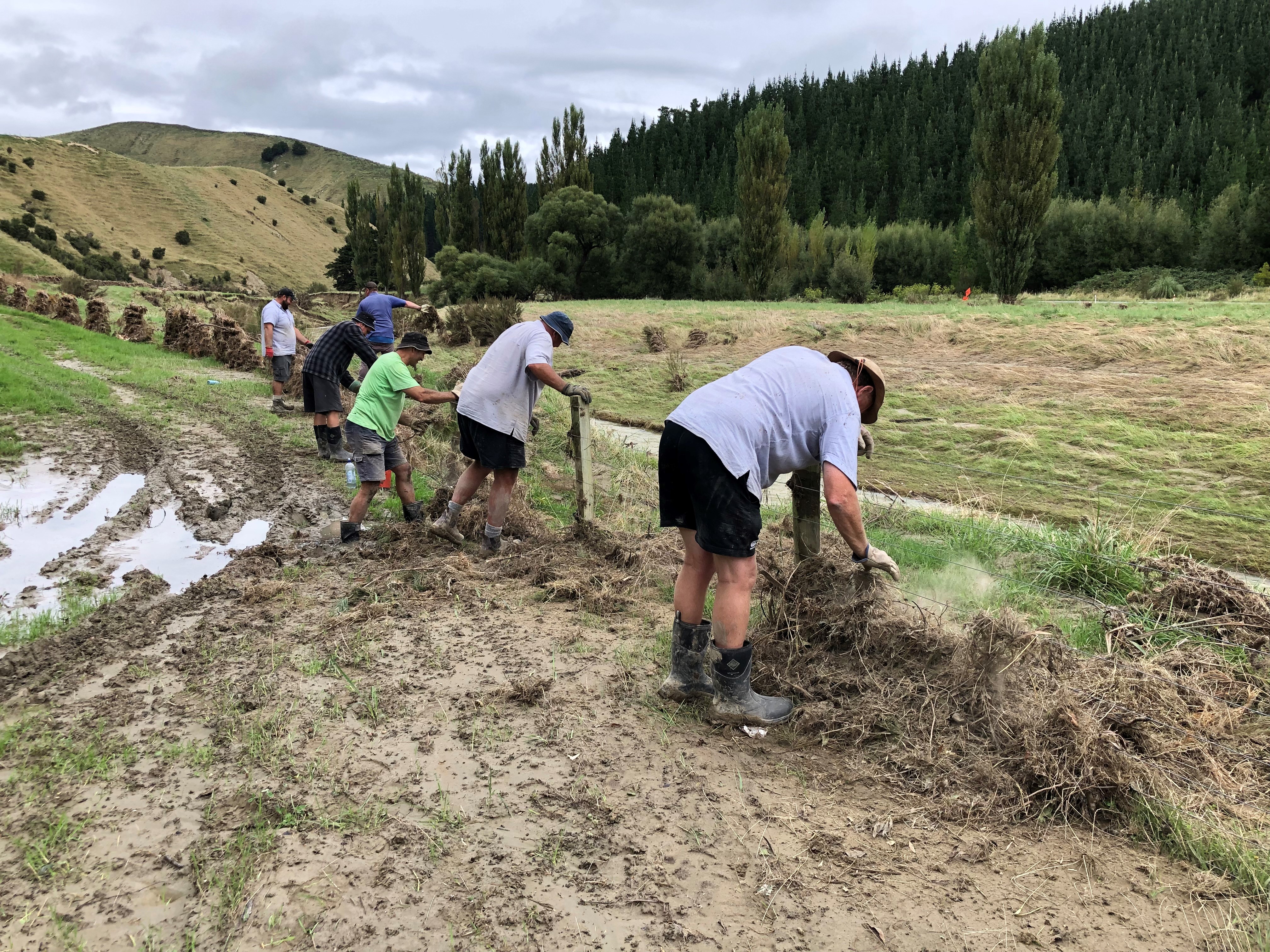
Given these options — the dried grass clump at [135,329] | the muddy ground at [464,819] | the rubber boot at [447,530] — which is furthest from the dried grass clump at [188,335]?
the muddy ground at [464,819]

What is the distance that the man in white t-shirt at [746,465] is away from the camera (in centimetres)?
341

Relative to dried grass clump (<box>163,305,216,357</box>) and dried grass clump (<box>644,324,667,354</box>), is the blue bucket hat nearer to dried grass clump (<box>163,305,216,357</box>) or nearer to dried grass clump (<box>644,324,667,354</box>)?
dried grass clump (<box>644,324,667,354</box>)

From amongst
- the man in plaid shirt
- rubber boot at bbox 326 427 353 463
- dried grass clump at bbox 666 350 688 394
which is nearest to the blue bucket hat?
the man in plaid shirt

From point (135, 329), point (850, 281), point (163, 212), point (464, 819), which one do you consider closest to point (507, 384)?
point (464, 819)

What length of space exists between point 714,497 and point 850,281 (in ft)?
134

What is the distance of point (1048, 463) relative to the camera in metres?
9.73

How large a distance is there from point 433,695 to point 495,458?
2.30m

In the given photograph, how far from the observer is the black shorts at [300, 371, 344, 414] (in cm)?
836

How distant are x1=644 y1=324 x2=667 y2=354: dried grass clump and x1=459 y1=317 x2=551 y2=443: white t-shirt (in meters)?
13.9

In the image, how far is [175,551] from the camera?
20.8ft

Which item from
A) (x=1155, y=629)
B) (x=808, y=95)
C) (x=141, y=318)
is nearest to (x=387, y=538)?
(x=1155, y=629)

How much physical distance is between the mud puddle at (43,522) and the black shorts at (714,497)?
14.0 feet

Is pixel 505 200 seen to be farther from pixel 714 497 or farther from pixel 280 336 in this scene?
pixel 714 497

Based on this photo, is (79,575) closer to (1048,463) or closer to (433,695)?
(433,695)
